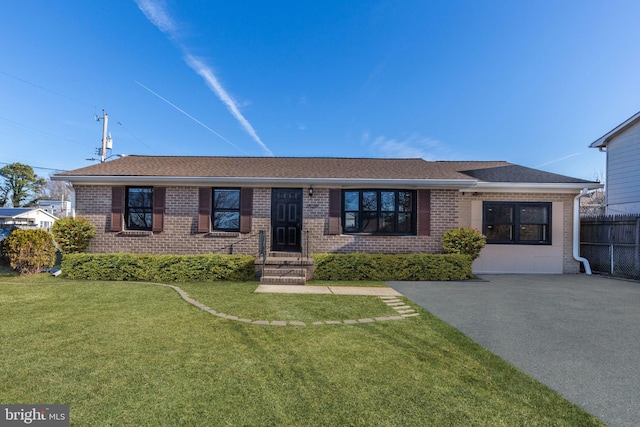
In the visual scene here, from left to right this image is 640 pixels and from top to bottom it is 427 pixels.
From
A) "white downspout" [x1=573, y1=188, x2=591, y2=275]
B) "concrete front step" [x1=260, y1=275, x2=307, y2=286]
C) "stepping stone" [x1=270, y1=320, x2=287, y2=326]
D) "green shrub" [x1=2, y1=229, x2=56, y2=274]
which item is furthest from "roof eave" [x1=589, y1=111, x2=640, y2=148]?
"green shrub" [x1=2, y1=229, x2=56, y2=274]

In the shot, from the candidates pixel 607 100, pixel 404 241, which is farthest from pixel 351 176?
pixel 607 100

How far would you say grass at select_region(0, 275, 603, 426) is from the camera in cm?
219

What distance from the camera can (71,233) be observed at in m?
8.23

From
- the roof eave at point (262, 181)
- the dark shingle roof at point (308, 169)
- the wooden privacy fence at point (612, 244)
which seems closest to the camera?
the wooden privacy fence at point (612, 244)

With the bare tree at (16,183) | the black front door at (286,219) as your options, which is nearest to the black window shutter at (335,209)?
the black front door at (286,219)

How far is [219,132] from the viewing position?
68.7 ft

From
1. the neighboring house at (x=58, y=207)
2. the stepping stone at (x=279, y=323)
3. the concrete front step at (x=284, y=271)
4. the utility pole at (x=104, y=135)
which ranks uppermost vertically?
the utility pole at (x=104, y=135)

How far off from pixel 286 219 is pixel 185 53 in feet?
32.9

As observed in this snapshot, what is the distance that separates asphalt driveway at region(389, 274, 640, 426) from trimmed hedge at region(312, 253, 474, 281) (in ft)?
1.60

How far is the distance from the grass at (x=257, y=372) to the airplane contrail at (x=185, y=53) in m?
10.8

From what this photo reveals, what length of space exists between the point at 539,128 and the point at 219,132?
776 inches

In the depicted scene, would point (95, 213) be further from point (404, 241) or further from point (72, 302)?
point (404, 241)

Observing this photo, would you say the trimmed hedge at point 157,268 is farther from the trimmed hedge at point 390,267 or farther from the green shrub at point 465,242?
the green shrub at point 465,242

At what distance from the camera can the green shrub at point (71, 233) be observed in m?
8.20
